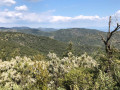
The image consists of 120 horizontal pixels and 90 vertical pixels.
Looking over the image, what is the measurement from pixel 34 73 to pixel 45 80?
3.37 m

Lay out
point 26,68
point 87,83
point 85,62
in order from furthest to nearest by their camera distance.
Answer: point 85,62, point 26,68, point 87,83

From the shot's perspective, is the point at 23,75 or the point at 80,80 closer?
the point at 80,80

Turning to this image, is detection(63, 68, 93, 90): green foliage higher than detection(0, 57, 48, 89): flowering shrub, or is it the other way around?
detection(63, 68, 93, 90): green foliage

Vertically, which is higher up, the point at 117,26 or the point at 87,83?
the point at 117,26

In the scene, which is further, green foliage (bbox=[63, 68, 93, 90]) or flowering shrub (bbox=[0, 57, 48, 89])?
flowering shrub (bbox=[0, 57, 48, 89])

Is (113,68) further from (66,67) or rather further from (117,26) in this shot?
(66,67)

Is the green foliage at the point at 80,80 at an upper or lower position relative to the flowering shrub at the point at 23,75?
upper

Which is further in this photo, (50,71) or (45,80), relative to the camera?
(50,71)

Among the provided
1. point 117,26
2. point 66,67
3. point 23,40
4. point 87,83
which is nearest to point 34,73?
point 66,67

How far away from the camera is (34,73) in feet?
86.8

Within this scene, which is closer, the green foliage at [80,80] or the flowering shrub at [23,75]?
the green foliage at [80,80]

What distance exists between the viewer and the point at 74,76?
17.9m

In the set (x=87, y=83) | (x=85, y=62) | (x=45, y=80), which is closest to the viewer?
(x=87, y=83)

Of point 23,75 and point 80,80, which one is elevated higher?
point 80,80
